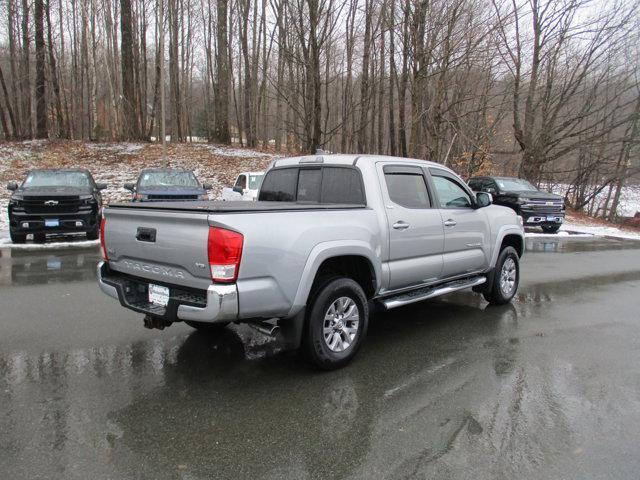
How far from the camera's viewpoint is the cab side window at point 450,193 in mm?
5812

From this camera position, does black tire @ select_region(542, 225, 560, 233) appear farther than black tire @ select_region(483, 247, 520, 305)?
Yes

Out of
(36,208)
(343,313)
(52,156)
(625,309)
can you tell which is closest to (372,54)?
(52,156)

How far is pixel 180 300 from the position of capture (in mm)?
3842

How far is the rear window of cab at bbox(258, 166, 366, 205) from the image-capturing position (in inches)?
196

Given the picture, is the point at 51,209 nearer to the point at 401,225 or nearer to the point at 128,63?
the point at 401,225

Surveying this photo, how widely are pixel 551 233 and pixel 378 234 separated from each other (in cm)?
1429

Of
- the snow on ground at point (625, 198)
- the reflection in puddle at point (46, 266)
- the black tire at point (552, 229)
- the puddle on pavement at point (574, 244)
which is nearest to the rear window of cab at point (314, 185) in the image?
the reflection in puddle at point (46, 266)

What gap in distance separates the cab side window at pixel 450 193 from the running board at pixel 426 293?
919mm

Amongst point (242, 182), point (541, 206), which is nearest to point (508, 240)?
point (541, 206)

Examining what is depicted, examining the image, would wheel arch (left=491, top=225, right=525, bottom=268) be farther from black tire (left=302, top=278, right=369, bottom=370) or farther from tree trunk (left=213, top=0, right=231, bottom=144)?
tree trunk (left=213, top=0, right=231, bottom=144)

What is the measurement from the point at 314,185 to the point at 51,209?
8.74 meters

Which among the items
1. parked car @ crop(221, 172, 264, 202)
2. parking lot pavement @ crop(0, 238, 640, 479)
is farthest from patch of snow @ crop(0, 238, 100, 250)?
parking lot pavement @ crop(0, 238, 640, 479)

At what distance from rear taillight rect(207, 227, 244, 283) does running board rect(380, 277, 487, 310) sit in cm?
186

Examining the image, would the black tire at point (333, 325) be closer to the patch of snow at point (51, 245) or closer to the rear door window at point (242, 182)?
the patch of snow at point (51, 245)
